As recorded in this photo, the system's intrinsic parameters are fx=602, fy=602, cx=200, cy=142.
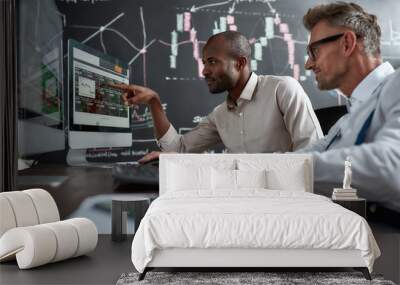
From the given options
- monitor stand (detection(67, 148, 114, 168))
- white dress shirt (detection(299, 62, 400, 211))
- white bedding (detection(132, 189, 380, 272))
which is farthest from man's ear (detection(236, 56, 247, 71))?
white bedding (detection(132, 189, 380, 272))

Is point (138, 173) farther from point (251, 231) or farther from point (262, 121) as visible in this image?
point (251, 231)

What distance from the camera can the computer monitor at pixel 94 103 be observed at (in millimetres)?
5016

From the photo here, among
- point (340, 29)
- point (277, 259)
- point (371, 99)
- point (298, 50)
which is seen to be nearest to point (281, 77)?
point (298, 50)

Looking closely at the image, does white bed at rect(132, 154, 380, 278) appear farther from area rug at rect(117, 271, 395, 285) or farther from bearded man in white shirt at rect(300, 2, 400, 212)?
bearded man in white shirt at rect(300, 2, 400, 212)

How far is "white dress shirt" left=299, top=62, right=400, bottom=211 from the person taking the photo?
4.16 m

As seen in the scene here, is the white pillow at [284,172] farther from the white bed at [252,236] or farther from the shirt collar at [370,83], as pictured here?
the white bed at [252,236]

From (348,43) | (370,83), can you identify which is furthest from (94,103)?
(370,83)

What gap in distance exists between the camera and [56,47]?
527 cm

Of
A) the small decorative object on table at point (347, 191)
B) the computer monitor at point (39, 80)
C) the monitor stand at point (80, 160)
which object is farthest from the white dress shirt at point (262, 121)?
the computer monitor at point (39, 80)

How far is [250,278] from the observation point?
11.5 feet

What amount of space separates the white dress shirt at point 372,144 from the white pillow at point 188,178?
90cm

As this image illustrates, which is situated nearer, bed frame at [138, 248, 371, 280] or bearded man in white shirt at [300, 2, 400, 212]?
bed frame at [138, 248, 371, 280]

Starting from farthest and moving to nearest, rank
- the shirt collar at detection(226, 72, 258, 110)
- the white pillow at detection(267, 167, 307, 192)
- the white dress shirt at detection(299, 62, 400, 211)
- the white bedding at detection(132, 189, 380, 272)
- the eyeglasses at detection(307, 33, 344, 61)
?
the shirt collar at detection(226, 72, 258, 110) < the eyeglasses at detection(307, 33, 344, 61) < the white pillow at detection(267, 167, 307, 192) < the white dress shirt at detection(299, 62, 400, 211) < the white bedding at detection(132, 189, 380, 272)

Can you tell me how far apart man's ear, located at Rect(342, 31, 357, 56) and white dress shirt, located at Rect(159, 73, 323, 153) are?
1.88 ft
